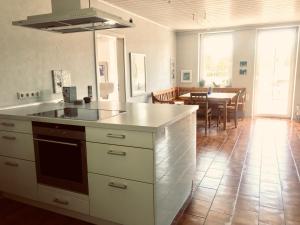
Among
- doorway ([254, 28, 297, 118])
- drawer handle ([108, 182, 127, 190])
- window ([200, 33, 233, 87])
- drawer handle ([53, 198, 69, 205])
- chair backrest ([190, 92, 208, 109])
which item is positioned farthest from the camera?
window ([200, 33, 233, 87])

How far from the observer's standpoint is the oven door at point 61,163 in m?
2.05

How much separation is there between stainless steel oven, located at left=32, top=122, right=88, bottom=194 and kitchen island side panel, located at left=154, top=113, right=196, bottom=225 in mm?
621

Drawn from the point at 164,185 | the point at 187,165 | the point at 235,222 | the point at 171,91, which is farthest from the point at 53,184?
the point at 171,91

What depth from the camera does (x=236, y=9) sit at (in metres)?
4.70

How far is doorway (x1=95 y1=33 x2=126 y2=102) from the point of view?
4531mm

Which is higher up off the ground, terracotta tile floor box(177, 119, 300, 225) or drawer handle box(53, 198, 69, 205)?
drawer handle box(53, 198, 69, 205)

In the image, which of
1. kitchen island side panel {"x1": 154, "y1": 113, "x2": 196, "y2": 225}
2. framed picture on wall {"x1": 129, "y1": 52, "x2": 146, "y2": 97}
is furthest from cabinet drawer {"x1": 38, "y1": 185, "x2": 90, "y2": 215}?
framed picture on wall {"x1": 129, "y1": 52, "x2": 146, "y2": 97}

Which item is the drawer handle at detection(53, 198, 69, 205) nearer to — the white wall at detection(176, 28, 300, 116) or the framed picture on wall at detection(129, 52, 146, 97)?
the framed picture on wall at detection(129, 52, 146, 97)

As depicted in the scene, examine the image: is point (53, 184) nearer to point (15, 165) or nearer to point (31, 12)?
point (15, 165)

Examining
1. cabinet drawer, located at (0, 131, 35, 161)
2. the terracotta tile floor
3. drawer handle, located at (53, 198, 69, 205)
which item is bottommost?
the terracotta tile floor

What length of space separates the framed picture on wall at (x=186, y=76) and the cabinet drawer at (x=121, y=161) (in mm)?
5780

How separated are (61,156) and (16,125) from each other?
22.9 inches

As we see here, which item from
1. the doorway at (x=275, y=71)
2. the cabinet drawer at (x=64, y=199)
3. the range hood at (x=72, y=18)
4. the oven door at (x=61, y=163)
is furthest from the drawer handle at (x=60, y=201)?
the doorway at (x=275, y=71)

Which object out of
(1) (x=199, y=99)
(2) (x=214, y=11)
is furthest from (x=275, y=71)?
(2) (x=214, y=11)
